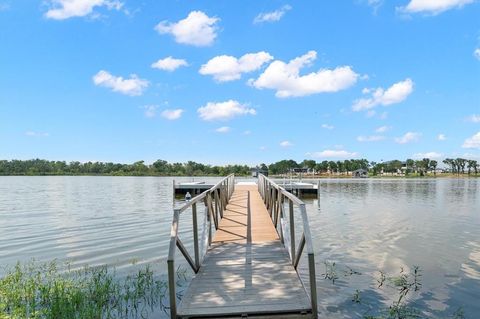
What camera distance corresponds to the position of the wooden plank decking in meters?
5.06

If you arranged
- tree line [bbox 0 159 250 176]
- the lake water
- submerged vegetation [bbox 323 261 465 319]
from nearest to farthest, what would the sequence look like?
submerged vegetation [bbox 323 261 465 319], the lake water, tree line [bbox 0 159 250 176]

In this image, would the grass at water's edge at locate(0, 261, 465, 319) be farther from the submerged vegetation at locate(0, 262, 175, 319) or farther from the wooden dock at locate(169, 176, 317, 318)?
the wooden dock at locate(169, 176, 317, 318)

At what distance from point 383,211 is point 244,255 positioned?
19127 millimetres

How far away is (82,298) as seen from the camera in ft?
23.6

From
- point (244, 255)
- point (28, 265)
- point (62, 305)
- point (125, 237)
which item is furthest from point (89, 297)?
point (125, 237)

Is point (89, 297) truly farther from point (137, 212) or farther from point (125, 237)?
point (137, 212)

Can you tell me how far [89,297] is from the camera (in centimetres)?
739

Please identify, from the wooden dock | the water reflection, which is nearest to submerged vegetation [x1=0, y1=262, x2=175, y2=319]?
the wooden dock

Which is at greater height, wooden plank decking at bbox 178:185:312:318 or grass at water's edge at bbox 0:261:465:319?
wooden plank decking at bbox 178:185:312:318

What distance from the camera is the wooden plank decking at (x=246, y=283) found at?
506 centimetres

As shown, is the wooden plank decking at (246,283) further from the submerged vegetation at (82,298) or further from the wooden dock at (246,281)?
the submerged vegetation at (82,298)

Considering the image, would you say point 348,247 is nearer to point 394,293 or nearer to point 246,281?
point 394,293

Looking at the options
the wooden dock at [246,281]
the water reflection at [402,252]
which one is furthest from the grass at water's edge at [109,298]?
the wooden dock at [246,281]

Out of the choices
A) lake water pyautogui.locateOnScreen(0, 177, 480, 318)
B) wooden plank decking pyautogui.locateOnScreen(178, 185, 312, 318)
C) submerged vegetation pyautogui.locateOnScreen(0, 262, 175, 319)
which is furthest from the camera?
lake water pyautogui.locateOnScreen(0, 177, 480, 318)
